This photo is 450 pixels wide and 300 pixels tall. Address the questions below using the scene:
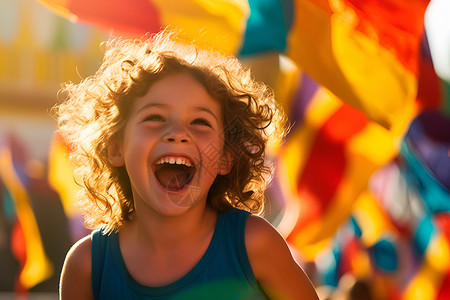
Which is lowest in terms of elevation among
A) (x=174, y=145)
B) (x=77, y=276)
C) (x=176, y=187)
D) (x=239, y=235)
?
(x=77, y=276)

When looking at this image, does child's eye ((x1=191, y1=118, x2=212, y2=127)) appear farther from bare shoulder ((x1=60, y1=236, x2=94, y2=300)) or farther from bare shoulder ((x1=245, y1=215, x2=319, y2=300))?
bare shoulder ((x1=60, y1=236, x2=94, y2=300))

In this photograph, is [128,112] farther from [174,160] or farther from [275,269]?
[275,269]

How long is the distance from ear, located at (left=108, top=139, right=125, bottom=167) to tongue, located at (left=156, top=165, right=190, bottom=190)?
5.7 inches

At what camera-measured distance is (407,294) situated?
2.28 m

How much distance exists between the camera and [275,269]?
1508 mm

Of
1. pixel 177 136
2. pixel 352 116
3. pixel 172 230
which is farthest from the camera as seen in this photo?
pixel 352 116

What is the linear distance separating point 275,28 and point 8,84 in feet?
6.53

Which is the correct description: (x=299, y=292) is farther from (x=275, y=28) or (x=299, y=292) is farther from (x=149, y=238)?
(x=275, y=28)

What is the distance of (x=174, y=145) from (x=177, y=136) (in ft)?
0.07

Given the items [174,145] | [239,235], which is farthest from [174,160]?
[239,235]

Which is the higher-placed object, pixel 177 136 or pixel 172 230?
pixel 177 136

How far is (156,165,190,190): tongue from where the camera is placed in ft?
4.99

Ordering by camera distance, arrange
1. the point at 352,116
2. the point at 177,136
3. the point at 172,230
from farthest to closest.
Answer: the point at 352,116 → the point at 172,230 → the point at 177,136

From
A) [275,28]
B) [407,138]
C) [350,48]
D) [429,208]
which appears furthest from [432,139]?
[275,28]
